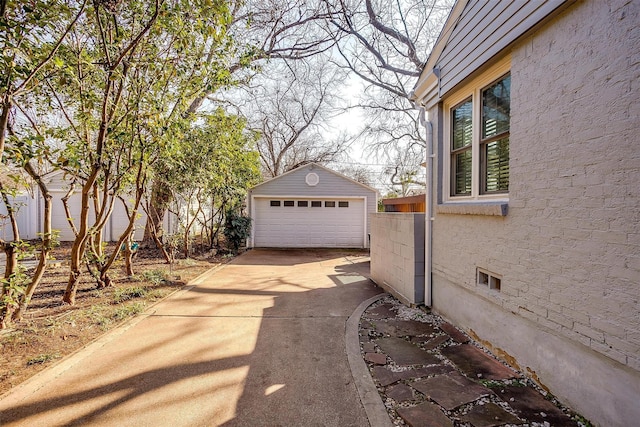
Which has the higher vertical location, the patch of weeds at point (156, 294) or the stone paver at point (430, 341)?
the patch of weeds at point (156, 294)

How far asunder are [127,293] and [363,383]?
4822mm

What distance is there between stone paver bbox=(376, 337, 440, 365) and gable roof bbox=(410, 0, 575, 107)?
11.3 ft

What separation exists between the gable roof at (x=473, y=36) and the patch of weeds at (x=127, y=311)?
5.80 m

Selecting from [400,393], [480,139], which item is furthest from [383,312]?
[480,139]

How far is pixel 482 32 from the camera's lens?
3.65 metres

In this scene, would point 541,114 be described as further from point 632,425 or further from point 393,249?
point 393,249

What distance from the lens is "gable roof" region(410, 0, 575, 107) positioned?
9.50ft

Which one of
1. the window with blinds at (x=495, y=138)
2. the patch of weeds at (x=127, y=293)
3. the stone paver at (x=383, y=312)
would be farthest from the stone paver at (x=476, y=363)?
the patch of weeds at (x=127, y=293)

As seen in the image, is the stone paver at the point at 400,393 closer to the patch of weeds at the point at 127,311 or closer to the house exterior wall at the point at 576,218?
the house exterior wall at the point at 576,218

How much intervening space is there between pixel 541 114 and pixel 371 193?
35.1ft

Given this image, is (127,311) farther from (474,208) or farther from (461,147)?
(461,147)

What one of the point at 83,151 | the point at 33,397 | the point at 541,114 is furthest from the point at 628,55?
the point at 83,151

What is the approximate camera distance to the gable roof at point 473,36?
9.50ft

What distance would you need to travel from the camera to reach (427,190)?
503cm
